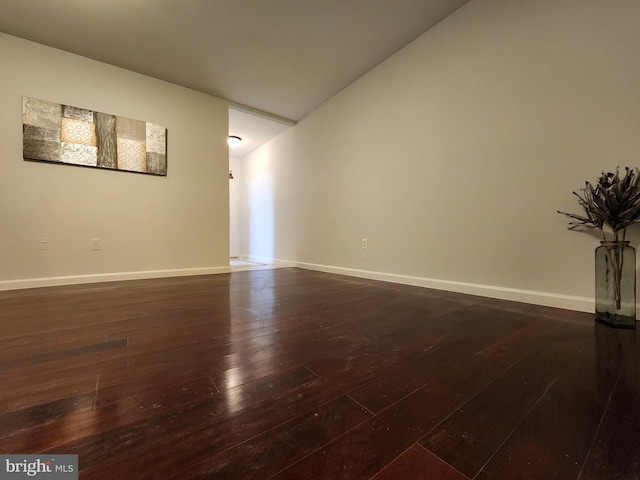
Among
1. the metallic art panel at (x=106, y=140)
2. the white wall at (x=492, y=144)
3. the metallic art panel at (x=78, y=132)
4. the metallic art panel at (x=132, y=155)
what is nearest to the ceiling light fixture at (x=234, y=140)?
the metallic art panel at (x=132, y=155)

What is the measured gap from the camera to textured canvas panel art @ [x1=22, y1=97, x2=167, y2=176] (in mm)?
2420

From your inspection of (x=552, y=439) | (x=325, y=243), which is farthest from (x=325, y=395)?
(x=325, y=243)

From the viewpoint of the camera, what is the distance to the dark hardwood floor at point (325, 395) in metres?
0.52

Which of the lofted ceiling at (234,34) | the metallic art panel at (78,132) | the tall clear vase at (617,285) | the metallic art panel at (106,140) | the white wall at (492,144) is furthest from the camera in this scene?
the metallic art panel at (106,140)

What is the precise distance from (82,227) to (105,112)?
1259mm

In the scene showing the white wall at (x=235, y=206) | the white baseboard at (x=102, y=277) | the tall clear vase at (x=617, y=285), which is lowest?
the white baseboard at (x=102, y=277)

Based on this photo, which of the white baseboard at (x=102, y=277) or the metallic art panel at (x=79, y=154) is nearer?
the white baseboard at (x=102, y=277)

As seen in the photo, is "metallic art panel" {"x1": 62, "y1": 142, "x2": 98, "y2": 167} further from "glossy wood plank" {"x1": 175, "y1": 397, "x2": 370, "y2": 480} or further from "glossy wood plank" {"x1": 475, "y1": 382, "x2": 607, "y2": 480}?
"glossy wood plank" {"x1": 475, "y1": 382, "x2": 607, "y2": 480}

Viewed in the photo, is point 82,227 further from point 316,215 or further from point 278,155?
point 278,155

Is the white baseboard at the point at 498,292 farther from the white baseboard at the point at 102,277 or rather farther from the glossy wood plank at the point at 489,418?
the white baseboard at the point at 102,277

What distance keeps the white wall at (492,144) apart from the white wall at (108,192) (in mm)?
1814

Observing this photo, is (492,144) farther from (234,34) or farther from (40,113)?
(40,113)

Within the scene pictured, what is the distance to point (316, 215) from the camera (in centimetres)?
367

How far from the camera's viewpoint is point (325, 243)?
11.6ft
